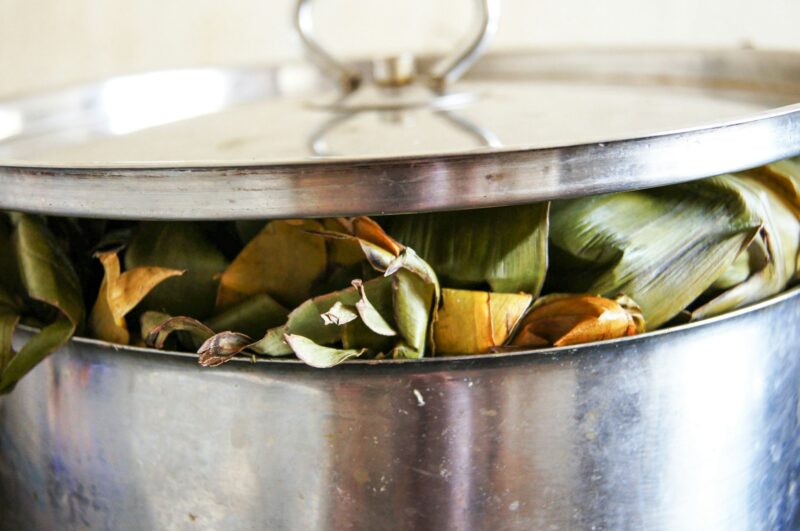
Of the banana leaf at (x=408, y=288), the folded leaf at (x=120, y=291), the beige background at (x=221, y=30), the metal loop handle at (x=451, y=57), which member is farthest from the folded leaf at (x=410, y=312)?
the beige background at (x=221, y=30)

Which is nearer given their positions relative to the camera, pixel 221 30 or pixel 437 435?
pixel 437 435

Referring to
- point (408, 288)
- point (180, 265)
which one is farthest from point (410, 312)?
point (180, 265)

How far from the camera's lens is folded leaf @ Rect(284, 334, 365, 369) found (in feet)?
1.19

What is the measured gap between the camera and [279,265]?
0.43m

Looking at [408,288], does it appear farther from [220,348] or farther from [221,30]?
[221,30]

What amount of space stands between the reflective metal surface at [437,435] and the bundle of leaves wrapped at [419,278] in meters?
0.02

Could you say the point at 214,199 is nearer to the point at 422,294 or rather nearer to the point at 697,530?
the point at 422,294

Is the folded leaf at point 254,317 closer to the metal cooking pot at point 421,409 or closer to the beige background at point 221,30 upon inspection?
the metal cooking pot at point 421,409

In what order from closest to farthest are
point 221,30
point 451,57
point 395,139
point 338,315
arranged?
point 338,315 < point 395,139 < point 451,57 < point 221,30

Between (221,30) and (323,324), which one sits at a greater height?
(221,30)

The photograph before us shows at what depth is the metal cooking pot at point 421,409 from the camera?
35 cm

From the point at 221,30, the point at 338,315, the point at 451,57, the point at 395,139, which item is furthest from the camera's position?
the point at 221,30

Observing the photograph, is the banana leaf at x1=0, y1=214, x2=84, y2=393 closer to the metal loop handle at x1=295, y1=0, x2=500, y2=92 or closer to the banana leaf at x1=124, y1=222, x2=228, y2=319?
the banana leaf at x1=124, y1=222, x2=228, y2=319

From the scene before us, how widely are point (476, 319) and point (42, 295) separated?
0.72ft
